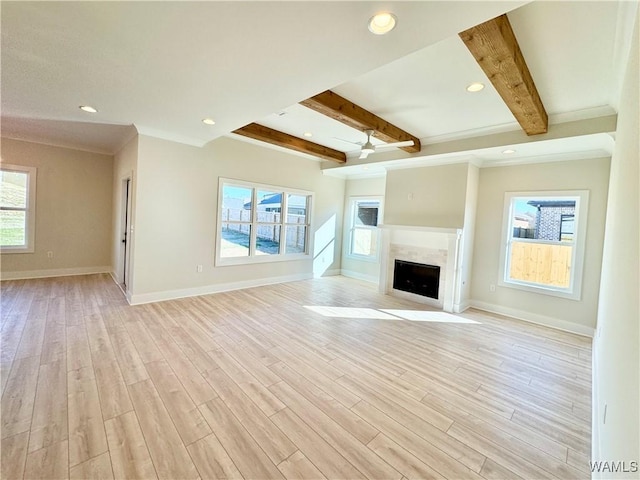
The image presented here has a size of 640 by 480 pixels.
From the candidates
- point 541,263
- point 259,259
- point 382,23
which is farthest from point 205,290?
point 541,263

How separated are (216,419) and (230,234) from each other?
3.79 m

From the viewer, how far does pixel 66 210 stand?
5.61m

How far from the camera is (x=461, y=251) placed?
466cm

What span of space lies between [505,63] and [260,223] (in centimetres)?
457

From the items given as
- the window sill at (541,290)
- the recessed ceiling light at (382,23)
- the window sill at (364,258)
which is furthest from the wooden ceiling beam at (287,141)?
the window sill at (541,290)

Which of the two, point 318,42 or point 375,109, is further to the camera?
point 375,109

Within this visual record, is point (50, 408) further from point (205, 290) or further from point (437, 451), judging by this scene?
point (205, 290)

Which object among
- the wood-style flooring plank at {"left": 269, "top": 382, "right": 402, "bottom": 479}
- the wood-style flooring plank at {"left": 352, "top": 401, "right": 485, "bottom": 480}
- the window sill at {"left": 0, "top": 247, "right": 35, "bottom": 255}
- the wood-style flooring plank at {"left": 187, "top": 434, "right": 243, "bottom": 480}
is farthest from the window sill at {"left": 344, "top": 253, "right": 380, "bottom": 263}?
the window sill at {"left": 0, "top": 247, "right": 35, "bottom": 255}

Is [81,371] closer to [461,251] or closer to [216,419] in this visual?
[216,419]

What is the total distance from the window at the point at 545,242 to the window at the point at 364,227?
8.78 ft

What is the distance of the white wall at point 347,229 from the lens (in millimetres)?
6543

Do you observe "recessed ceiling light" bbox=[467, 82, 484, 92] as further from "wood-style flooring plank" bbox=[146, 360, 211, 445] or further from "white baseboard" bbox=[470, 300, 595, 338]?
"wood-style flooring plank" bbox=[146, 360, 211, 445]

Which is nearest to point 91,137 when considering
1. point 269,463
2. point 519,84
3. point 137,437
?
point 137,437

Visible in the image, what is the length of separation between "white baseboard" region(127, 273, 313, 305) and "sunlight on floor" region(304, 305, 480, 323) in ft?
5.38
